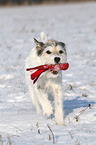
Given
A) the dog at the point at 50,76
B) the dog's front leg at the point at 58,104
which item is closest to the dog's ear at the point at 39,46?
the dog at the point at 50,76

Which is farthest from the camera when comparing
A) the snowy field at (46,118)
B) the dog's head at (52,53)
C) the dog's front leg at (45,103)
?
the dog's front leg at (45,103)

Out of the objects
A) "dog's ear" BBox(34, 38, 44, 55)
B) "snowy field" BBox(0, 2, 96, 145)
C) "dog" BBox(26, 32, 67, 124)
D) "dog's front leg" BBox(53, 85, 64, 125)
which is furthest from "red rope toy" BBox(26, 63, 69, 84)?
"snowy field" BBox(0, 2, 96, 145)

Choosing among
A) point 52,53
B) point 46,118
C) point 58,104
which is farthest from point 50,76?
point 46,118

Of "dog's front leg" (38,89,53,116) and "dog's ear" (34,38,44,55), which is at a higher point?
"dog's ear" (34,38,44,55)

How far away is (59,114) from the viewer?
4273mm

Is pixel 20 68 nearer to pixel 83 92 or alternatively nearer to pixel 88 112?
pixel 83 92

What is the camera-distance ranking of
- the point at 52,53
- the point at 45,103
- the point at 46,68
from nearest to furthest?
the point at 52,53, the point at 46,68, the point at 45,103

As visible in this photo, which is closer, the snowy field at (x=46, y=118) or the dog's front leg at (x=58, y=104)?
the snowy field at (x=46, y=118)

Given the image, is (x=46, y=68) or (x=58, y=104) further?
(x=58, y=104)

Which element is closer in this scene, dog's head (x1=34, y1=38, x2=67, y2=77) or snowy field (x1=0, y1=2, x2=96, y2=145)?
snowy field (x1=0, y1=2, x2=96, y2=145)

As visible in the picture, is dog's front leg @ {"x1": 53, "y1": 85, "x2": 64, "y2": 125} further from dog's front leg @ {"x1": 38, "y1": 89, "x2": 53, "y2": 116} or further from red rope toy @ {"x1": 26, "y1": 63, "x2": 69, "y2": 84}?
red rope toy @ {"x1": 26, "y1": 63, "x2": 69, "y2": 84}

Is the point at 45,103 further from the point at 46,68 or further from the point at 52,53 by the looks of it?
the point at 52,53

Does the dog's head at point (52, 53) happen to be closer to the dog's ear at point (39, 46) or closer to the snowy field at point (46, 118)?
the dog's ear at point (39, 46)

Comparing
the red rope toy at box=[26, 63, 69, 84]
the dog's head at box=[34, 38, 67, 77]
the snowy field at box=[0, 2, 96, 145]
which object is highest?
the dog's head at box=[34, 38, 67, 77]
